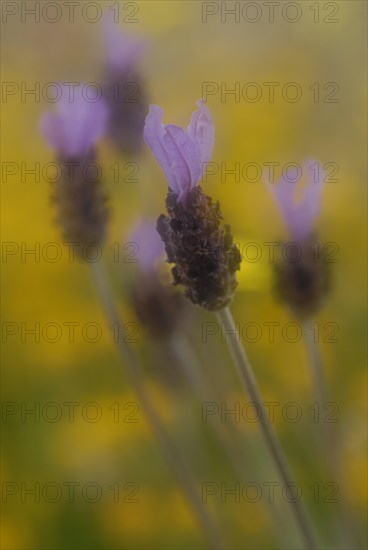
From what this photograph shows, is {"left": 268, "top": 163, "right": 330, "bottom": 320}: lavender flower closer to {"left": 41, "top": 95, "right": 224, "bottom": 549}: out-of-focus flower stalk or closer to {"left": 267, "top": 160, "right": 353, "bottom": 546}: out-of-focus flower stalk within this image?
{"left": 267, "top": 160, "right": 353, "bottom": 546}: out-of-focus flower stalk

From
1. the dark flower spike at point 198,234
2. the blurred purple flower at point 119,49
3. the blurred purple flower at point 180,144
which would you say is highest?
the blurred purple flower at point 119,49

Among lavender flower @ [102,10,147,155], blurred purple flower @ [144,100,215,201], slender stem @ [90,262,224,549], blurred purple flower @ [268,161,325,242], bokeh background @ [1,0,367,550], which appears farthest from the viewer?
bokeh background @ [1,0,367,550]

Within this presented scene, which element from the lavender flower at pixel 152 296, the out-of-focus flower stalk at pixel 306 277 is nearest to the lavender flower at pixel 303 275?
the out-of-focus flower stalk at pixel 306 277

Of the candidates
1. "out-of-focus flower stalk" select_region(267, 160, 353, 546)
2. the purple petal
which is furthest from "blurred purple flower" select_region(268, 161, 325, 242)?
the purple petal

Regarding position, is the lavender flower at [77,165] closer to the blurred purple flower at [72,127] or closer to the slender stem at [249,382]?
the blurred purple flower at [72,127]

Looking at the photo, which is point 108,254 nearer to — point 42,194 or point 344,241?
point 42,194

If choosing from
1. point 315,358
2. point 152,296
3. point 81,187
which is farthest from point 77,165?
point 315,358
